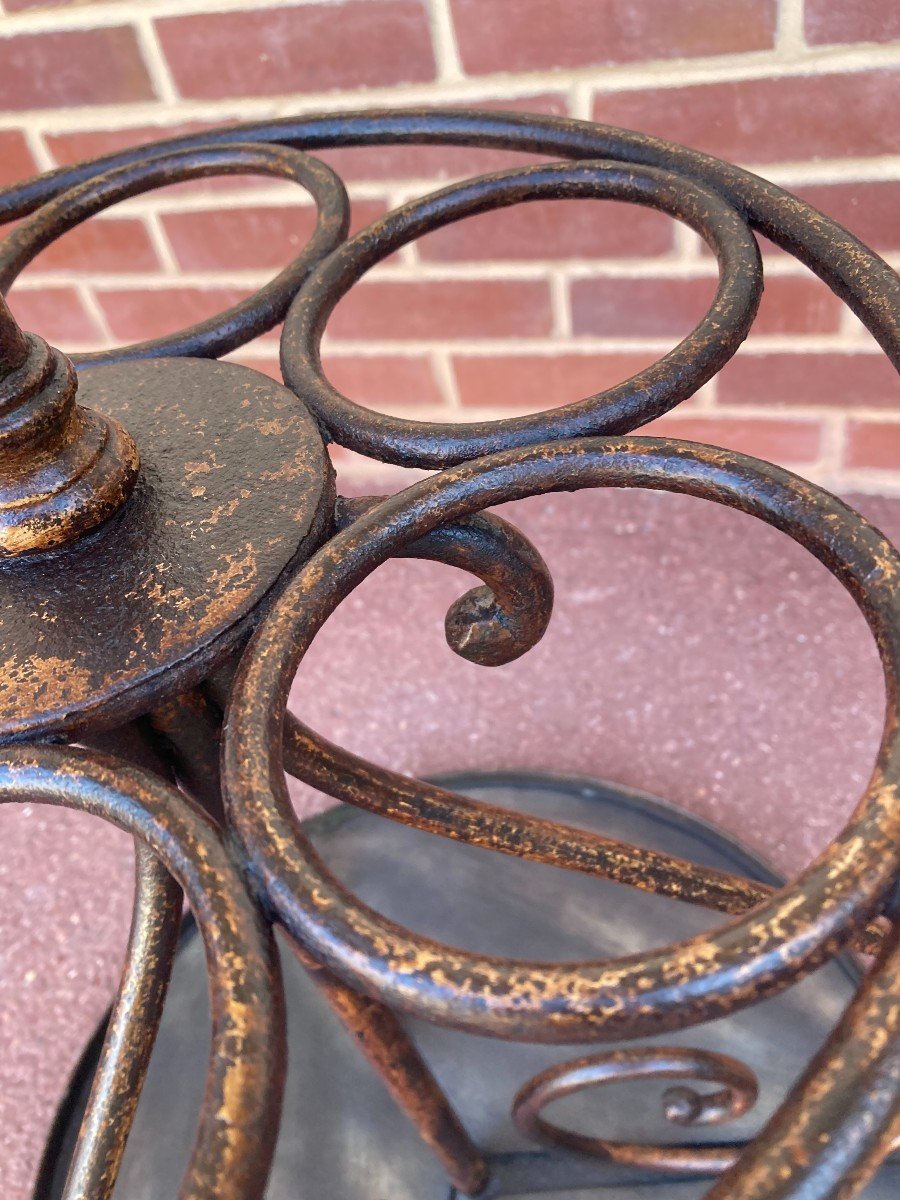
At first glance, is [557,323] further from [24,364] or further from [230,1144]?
[230,1144]

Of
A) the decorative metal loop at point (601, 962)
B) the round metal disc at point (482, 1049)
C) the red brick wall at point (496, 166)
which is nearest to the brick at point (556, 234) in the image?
the red brick wall at point (496, 166)

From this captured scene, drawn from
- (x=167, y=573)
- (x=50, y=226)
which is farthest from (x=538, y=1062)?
(x=50, y=226)

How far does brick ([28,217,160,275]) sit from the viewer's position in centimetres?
104

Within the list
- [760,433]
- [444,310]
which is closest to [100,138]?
[444,310]

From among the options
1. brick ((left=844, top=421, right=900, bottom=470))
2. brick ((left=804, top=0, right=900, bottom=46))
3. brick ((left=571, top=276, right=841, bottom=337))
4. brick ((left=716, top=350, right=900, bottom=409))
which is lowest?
brick ((left=844, top=421, right=900, bottom=470))

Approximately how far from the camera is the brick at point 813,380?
3.19ft

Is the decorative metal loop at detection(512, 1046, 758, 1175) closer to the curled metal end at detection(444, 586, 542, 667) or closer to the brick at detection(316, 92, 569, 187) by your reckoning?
the curled metal end at detection(444, 586, 542, 667)

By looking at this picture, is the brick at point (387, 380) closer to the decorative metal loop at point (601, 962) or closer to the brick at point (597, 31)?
the brick at point (597, 31)

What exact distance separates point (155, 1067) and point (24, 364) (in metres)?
0.57

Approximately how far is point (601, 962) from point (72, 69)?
0.96m

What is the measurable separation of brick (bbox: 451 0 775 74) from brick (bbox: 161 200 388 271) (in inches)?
7.4

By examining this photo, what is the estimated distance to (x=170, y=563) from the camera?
37 centimetres

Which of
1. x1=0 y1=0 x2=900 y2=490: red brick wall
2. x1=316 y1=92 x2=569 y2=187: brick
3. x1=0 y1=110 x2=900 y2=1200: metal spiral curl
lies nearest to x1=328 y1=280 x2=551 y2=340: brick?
x1=0 y1=0 x2=900 y2=490: red brick wall

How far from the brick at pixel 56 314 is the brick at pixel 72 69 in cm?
23
